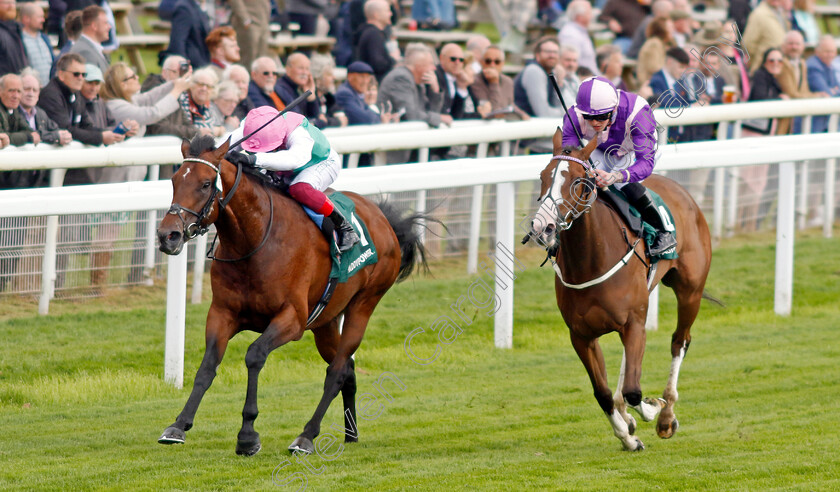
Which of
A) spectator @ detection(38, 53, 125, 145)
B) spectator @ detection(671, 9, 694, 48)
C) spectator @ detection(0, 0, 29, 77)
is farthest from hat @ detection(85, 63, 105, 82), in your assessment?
spectator @ detection(671, 9, 694, 48)

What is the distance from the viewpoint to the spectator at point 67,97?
7.70 metres

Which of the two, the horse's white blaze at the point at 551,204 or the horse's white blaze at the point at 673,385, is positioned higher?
the horse's white blaze at the point at 551,204

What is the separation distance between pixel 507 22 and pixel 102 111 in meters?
7.87

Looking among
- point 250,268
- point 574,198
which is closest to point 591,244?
point 574,198

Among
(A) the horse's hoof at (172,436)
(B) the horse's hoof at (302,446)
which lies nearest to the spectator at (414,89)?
(B) the horse's hoof at (302,446)

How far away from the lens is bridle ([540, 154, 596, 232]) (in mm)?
4941

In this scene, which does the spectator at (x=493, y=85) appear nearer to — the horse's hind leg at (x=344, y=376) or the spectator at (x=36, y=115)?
the spectator at (x=36, y=115)

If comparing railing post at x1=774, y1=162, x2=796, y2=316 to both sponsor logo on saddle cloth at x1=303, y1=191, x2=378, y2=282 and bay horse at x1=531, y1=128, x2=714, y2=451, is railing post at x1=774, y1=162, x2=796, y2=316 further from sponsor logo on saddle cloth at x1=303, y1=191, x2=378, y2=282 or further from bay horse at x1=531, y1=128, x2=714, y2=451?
sponsor logo on saddle cloth at x1=303, y1=191, x2=378, y2=282

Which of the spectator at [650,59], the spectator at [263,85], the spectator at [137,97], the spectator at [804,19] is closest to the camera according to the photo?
the spectator at [137,97]

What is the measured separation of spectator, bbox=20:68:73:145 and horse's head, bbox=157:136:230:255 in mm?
2500

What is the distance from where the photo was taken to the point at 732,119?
10.1m

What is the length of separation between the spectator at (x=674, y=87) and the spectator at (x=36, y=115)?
16.5ft

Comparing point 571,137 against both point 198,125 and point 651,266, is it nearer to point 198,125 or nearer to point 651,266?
point 651,266

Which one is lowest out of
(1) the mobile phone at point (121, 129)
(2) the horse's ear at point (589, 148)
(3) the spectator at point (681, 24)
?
(3) the spectator at point (681, 24)
